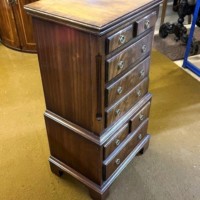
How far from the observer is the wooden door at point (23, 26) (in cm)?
248

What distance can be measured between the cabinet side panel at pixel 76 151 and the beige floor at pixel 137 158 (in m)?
0.17

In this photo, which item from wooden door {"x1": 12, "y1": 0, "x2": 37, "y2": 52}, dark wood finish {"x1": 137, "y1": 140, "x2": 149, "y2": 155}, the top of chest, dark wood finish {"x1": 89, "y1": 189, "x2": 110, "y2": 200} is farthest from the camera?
wooden door {"x1": 12, "y1": 0, "x2": 37, "y2": 52}

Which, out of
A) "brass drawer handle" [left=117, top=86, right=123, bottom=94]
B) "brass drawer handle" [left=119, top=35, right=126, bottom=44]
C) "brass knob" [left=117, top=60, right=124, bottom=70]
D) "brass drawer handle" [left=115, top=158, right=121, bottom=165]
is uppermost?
"brass drawer handle" [left=119, top=35, right=126, bottom=44]

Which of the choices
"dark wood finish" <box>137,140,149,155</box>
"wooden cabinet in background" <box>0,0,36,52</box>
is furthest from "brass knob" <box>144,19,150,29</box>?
"wooden cabinet in background" <box>0,0,36,52</box>

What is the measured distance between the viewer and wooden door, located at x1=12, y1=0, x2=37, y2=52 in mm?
2479

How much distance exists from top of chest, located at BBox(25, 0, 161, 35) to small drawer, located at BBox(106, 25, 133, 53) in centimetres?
5

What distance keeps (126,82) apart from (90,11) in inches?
13.6

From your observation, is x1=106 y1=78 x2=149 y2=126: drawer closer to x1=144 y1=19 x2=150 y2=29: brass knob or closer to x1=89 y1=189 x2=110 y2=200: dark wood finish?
x1=144 y1=19 x2=150 y2=29: brass knob

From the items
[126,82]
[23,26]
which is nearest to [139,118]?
[126,82]

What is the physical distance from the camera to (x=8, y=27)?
2.70 metres

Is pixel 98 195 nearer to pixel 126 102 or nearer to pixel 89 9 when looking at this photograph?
pixel 126 102

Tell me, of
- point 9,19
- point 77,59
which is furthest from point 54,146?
point 9,19

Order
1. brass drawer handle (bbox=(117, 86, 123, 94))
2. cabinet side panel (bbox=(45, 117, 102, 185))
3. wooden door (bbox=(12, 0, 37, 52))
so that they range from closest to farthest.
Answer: brass drawer handle (bbox=(117, 86, 123, 94)), cabinet side panel (bbox=(45, 117, 102, 185)), wooden door (bbox=(12, 0, 37, 52))

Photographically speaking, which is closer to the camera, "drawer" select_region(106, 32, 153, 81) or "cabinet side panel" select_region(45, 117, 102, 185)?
"drawer" select_region(106, 32, 153, 81)
